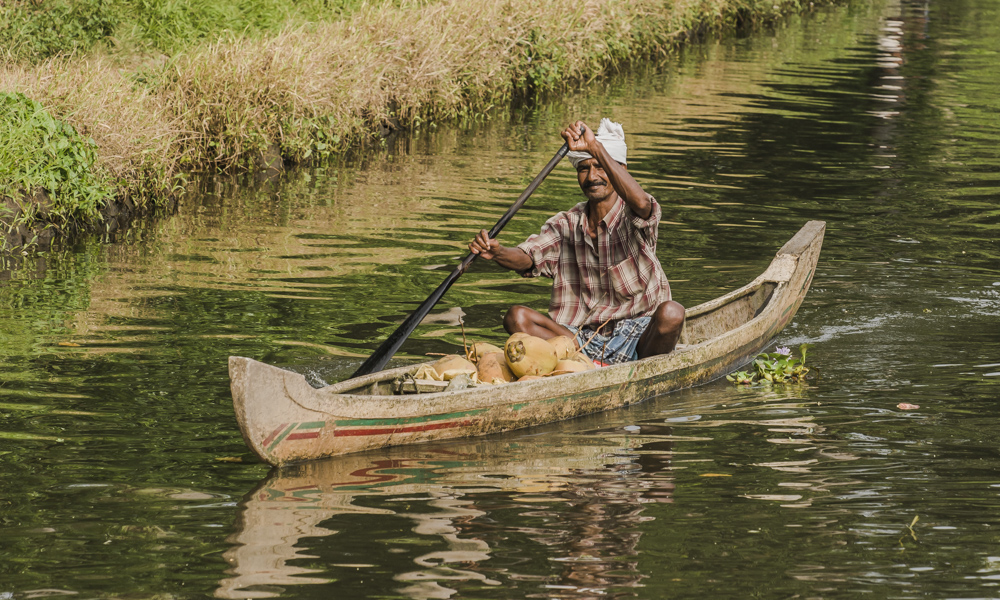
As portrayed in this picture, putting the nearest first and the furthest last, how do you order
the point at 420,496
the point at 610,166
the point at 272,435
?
the point at 420,496
the point at 272,435
the point at 610,166

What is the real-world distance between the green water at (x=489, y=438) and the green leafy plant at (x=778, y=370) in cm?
20

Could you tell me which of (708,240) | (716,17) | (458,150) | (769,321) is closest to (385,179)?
(458,150)

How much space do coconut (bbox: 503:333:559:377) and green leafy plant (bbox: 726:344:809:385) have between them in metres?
1.61

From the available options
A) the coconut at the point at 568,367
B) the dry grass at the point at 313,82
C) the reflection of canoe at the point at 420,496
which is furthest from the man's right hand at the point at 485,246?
the dry grass at the point at 313,82

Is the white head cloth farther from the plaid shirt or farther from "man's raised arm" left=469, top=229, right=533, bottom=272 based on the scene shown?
"man's raised arm" left=469, top=229, right=533, bottom=272

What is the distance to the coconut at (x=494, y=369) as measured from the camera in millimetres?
6870

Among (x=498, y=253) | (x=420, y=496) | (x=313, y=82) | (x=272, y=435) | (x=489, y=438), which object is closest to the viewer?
(x=420, y=496)

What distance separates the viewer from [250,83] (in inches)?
521

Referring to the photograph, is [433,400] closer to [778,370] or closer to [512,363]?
[512,363]

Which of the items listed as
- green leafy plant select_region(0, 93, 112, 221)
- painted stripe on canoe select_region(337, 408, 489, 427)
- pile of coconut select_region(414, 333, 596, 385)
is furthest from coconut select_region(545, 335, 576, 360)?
green leafy plant select_region(0, 93, 112, 221)

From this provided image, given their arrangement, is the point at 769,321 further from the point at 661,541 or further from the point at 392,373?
the point at 661,541

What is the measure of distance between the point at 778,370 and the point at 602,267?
4.73 feet

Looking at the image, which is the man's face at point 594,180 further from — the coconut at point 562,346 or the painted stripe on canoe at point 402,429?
the painted stripe on canoe at point 402,429

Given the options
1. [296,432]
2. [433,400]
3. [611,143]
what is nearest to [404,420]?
[433,400]
